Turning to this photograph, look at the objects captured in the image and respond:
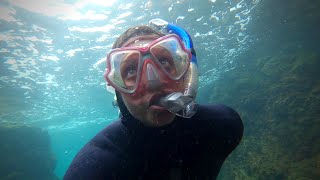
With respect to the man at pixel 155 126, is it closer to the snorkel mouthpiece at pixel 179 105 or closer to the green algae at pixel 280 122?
the snorkel mouthpiece at pixel 179 105

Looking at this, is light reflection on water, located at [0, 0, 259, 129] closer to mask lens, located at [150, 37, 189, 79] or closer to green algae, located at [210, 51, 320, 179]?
green algae, located at [210, 51, 320, 179]

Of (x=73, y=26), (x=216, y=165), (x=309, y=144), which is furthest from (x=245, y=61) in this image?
(x=216, y=165)

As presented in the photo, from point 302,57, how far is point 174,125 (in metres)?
24.5

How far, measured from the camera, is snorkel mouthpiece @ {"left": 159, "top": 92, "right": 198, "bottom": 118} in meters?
2.41

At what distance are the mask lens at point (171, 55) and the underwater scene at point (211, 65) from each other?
39.1ft

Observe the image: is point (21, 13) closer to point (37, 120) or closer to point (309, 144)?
point (309, 144)

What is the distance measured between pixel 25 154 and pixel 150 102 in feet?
101

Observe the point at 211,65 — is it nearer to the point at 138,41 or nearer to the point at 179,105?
the point at 138,41

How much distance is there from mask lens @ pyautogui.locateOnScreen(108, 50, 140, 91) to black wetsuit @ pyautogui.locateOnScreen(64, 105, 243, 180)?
503mm

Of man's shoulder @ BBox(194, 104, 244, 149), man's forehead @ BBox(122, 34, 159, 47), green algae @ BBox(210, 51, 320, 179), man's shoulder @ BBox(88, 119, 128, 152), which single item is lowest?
green algae @ BBox(210, 51, 320, 179)

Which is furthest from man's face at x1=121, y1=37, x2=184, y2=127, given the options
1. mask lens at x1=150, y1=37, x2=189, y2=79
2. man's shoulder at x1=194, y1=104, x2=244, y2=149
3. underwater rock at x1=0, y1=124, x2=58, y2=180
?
underwater rock at x1=0, y1=124, x2=58, y2=180

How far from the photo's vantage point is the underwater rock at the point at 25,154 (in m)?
25.2

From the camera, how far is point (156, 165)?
2.68 metres

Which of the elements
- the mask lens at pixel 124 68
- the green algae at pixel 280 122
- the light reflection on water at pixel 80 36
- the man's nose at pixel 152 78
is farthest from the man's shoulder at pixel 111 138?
the light reflection on water at pixel 80 36
